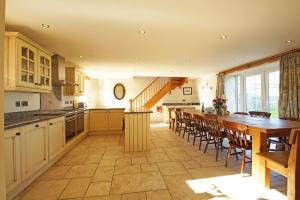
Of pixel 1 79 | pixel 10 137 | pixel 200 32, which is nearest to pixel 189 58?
pixel 200 32

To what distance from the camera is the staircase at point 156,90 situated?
880cm

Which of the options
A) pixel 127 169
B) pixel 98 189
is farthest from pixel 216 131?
pixel 98 189

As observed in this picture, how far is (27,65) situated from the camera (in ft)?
9.66

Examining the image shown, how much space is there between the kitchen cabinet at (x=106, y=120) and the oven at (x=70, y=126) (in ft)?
5.01

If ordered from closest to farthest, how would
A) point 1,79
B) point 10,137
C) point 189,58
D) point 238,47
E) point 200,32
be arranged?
point 1,79
point 10,137
point 200,32
point 238,47
point 189,58

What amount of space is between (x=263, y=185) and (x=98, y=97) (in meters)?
7.46

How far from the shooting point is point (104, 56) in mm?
4445

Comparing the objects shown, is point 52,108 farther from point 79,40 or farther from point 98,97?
point 98,97

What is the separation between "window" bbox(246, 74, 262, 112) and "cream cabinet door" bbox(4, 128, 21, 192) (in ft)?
20.0

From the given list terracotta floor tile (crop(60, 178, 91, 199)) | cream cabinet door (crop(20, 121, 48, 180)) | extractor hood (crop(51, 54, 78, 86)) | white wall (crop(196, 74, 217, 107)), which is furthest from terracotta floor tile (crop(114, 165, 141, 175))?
white wall (crop(196, 74, 217, 107))

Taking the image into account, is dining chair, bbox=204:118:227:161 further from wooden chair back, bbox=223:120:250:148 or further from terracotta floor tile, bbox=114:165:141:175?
terracotta floor tile, bbox=114:165:141:175

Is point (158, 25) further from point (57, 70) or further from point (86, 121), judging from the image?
point (86, 121)

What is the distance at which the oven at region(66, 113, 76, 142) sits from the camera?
3975mm

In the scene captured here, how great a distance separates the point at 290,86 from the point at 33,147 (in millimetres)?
5126
